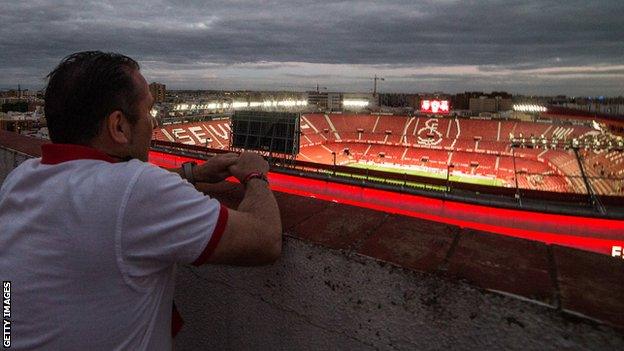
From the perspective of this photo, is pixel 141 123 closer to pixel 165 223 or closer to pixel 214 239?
pixel 165 223

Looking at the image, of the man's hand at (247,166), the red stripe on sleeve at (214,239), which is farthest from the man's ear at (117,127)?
the man's hand at (247,166)

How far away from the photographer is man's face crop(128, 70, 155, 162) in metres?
1.59

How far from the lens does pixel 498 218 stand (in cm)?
1705

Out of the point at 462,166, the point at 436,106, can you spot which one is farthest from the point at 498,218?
the point at 436,106

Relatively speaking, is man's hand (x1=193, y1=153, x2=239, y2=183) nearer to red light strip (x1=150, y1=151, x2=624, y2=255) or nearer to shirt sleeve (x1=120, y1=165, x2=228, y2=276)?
shirt sleeve (x1=120, y1=165, x2=228, y2=276)

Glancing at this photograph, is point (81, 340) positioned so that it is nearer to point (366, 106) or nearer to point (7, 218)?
point (7, 218)

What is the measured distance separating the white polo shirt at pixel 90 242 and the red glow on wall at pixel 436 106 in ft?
201

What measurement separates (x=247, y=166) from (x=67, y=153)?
91cm

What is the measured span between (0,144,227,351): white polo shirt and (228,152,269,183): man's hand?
71 centimetres

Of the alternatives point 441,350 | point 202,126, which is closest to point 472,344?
point 441,350

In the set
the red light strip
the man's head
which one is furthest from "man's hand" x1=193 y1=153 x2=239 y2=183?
the red light strip

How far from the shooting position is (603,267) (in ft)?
5.15

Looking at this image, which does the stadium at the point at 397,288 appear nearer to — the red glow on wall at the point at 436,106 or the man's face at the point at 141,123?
the man's face at the point at 141,123

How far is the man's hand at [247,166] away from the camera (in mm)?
2088
